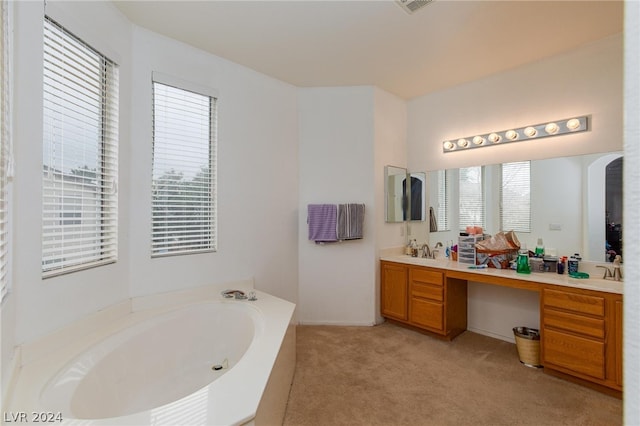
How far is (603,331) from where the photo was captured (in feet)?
6.69

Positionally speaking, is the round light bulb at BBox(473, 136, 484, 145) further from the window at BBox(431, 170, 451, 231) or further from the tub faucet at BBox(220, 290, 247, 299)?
the tub faucet at BBox(220, 290, 247, 299)

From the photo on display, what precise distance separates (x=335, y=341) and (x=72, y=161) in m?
2.60

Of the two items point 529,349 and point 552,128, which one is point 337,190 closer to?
point 552,128

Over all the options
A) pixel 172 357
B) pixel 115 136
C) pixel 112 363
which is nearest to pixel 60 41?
pixel 115 136

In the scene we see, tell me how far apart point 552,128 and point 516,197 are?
68cm

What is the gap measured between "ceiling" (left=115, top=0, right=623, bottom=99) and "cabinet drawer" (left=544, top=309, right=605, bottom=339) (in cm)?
222

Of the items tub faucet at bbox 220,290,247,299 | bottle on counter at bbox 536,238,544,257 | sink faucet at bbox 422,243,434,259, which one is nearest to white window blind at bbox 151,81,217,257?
tub faucet at bbox 220,290,247,299

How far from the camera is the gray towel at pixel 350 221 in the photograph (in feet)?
10.6

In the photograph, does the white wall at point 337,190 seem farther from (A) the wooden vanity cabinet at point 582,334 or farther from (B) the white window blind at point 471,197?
(A) the wooden vanity cabinet at point 582,334

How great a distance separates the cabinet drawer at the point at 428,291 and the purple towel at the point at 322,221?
3.24 ft

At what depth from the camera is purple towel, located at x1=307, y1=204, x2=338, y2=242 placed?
3220mm

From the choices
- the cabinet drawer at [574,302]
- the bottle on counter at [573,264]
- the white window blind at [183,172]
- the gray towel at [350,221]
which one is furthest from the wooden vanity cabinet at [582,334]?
the white window blind at [183,172]

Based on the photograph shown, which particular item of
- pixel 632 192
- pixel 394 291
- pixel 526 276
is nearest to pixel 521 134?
pixel 526 276

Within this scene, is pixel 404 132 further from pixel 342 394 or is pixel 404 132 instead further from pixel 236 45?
pixel 342 394
